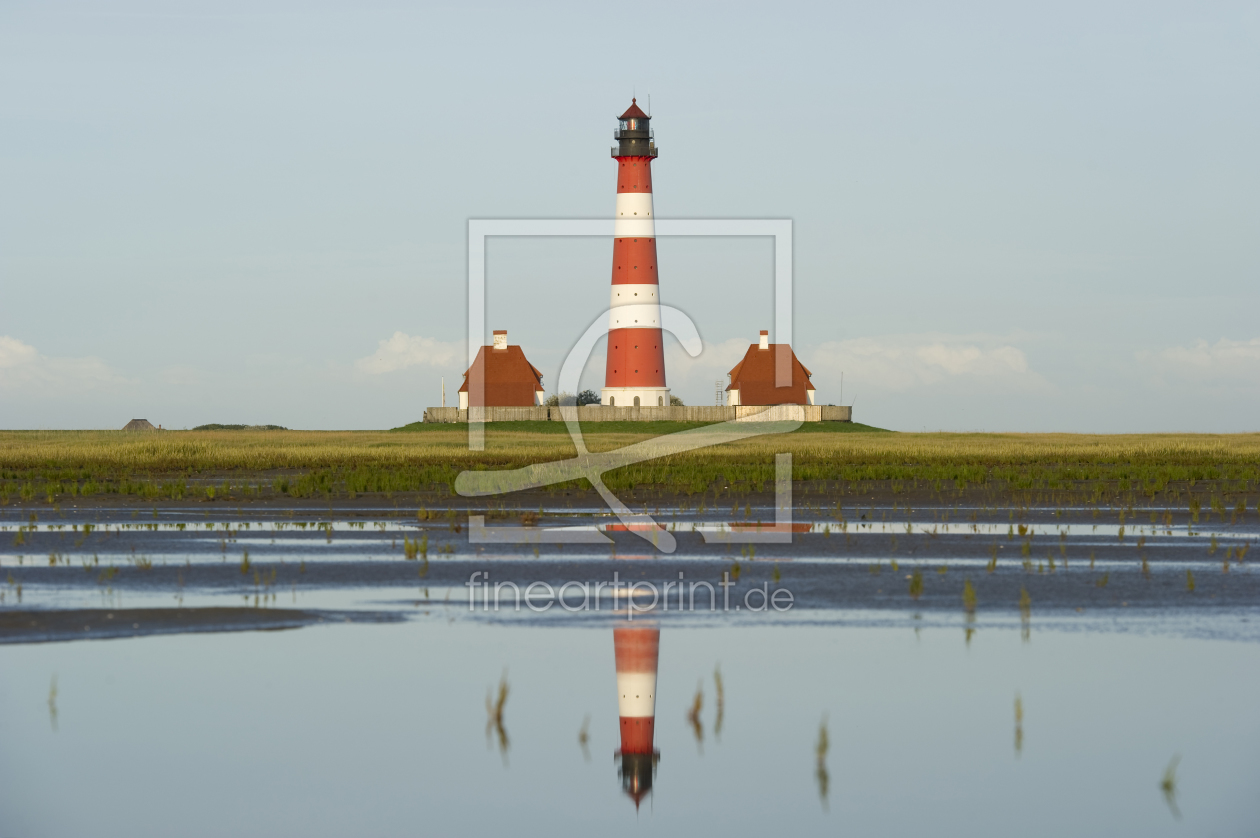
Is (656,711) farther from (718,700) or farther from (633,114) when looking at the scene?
(633,114)

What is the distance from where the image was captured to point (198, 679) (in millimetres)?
11680

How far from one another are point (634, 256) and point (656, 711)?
59.3 meters

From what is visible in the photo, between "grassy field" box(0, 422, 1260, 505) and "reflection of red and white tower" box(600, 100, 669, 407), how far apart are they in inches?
396

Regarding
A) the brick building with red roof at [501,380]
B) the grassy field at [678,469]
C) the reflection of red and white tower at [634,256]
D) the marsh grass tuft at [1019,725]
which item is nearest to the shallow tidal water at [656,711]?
the marsh grass tuft at [1019,725]

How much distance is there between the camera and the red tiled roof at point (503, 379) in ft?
274

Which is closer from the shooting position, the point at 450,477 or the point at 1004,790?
the point at 1004,790

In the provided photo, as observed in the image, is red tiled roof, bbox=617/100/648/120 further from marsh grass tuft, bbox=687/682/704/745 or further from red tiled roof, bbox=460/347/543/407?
marsh grass tuft, bbox=687/682/704/745

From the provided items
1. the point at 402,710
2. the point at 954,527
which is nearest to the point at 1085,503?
the point at 954,527

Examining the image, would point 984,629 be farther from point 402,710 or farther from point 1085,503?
point 1085,503

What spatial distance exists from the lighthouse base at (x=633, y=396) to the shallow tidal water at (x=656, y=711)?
5475 cm

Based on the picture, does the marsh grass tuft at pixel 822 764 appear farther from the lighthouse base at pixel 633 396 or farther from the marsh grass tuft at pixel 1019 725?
the lighthouse base at pixel 633 396

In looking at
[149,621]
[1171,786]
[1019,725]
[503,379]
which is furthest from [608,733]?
[503,379]

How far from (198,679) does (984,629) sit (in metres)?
6.76

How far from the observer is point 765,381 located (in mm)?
84688
